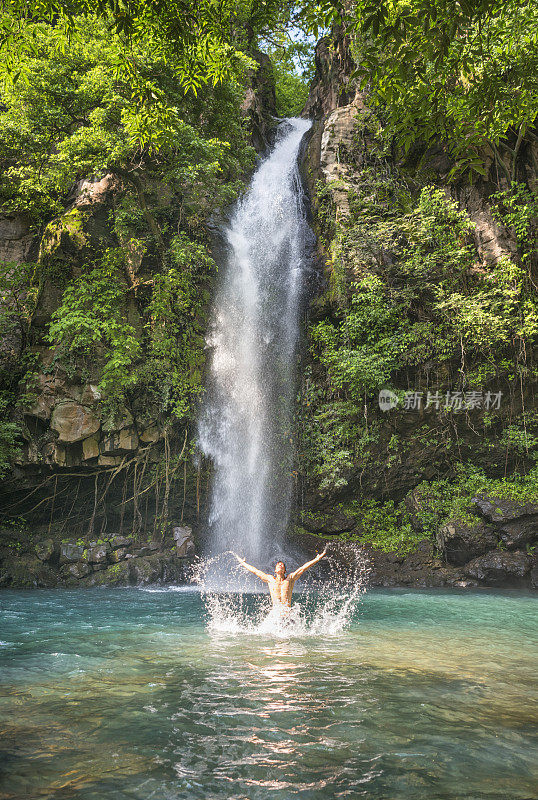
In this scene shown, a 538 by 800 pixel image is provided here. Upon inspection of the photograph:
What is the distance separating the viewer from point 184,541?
1418cm

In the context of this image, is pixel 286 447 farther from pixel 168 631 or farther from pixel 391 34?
pixel 391 34

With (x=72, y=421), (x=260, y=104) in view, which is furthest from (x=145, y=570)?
(x=260, y=104)

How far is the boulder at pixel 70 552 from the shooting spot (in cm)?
1314

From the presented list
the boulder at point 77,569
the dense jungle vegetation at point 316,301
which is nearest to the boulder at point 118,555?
the boulder at point 77,569

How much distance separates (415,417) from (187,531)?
7.25 meters

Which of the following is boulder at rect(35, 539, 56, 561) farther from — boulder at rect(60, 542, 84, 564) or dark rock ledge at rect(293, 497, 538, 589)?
dark rock ledge at rect(293, 497, 538, 589)

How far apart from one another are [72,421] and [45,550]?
3.29 meters

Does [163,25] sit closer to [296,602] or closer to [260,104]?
[296,602]

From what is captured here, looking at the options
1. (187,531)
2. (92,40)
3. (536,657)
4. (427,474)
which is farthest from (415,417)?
(92,40)

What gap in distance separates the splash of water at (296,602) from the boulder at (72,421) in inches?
180

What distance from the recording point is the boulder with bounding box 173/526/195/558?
1402 centimetres

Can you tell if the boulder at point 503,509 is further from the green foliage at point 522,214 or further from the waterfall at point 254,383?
the green foliage at point 522,214

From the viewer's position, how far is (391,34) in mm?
3883

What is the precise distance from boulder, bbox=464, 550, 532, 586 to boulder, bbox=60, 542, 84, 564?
9875 millimetres
